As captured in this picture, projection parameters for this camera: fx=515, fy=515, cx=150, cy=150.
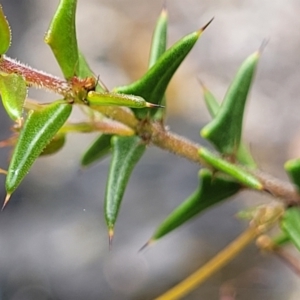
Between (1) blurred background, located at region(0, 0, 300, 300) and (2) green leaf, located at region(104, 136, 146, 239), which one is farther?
(1) blurred background, located at region(0, 0, 300, 300)

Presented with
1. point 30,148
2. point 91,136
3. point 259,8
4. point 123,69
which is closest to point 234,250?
point 30,148

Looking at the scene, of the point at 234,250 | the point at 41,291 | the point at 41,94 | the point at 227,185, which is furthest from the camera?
the point at 41,94

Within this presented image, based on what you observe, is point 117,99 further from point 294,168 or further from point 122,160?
point 294,168

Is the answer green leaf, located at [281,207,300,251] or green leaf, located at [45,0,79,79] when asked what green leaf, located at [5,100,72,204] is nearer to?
green leaf, located at [45,0,79,79]

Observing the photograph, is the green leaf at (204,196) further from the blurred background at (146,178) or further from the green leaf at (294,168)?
the blurred background at (146,178)

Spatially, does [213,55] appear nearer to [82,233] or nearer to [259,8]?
→ [259,8]

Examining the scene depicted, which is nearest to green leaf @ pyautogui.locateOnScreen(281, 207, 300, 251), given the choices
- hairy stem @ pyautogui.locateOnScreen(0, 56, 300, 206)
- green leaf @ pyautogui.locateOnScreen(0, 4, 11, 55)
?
hairy stem @ pyautogui.locateOnScreen(0, 56, 300, 206)
